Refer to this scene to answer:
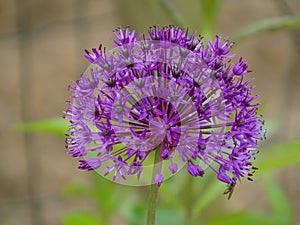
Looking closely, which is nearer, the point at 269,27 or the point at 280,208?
the point at 269,27

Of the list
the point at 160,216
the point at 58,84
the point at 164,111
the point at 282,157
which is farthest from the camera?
the point at 58,84

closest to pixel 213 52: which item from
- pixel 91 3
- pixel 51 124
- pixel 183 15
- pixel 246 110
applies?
pixel 246 110

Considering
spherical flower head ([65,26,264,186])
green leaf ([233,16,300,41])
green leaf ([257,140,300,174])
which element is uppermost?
green leaf ([233,16,300,41])

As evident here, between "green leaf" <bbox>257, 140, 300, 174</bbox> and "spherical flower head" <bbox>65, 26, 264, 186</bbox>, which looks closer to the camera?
"spherical flower head" <bbox>65, 26, 264, 186</bbox>

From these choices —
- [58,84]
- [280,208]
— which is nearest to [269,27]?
[280,208]

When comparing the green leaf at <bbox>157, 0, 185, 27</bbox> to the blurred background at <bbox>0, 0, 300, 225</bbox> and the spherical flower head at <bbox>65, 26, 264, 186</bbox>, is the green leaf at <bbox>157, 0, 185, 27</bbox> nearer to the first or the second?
the spherical flower head at <bbox>65, 26, 264, 186</bbox>

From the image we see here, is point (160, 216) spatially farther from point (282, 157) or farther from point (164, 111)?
point (164, 111)

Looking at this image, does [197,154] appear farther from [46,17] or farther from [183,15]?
[46,17]

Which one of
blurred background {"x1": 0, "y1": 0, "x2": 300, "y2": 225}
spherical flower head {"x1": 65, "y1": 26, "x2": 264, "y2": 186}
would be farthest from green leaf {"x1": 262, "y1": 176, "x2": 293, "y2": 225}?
blurred background {"x1": 0, "y1": 0, "x2": 300, "y2": 225}
